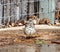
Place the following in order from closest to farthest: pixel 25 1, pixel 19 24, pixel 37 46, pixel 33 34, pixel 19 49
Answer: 1. pixel 19 49
2. pixel 37 46
3. pixel 33 34
4. pixel 19 24
5. pixel 25 1

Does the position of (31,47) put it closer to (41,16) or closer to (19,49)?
(19,49)

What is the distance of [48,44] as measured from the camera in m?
7.68

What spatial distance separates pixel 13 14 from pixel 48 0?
151cm

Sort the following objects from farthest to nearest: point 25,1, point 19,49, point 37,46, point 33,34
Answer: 1. point 25,1
2. point 33,34
3. point 37,46
4. point 19,49

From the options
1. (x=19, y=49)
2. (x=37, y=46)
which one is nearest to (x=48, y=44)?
(x=37, y=46)

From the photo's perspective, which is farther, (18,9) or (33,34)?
(18,9)

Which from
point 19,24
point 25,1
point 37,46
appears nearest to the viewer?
point 37,46

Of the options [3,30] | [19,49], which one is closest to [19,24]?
[3,30]

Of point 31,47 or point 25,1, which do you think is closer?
point 31,47

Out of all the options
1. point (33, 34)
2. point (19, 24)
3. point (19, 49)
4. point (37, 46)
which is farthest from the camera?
point (19, 24)

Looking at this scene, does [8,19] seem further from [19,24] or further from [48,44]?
[48,44]

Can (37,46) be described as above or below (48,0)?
below

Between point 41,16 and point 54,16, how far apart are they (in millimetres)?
527

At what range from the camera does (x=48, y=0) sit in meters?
11.4
